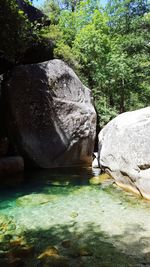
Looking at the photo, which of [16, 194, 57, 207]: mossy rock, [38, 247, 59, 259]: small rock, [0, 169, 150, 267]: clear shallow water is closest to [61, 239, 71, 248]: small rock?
[0, 169, 150, 267]: clear shallow water

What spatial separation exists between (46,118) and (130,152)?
4.49m

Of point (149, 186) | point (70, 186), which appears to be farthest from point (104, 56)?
point (149, 186)

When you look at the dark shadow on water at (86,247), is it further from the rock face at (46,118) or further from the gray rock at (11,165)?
the rock face at (46,118)

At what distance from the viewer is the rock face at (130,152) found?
712cm

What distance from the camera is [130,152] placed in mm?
7656

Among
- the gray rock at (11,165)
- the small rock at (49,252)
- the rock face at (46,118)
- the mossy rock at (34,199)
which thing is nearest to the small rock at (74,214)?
the mossy rock at (34,199)

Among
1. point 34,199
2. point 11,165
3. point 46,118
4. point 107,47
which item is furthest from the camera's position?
point 107,47

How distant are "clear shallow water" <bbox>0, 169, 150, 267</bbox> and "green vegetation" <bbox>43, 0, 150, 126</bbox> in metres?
7.92

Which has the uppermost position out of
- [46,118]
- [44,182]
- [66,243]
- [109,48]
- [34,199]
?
[109,48]

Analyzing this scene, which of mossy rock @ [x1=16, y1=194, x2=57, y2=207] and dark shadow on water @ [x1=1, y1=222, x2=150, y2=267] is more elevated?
dark shadow on water @ [x1=1, y1=222, x2=150, y2=267]

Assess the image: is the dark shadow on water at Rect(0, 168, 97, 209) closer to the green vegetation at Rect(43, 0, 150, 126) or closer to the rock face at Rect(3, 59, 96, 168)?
the rock face at Rect(3, 59, 96, 168)

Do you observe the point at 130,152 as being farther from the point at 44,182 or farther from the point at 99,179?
the point at 44,182

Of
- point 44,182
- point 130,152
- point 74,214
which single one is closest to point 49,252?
point 74,214

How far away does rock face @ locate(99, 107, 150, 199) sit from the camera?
7.12 metres
